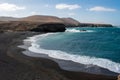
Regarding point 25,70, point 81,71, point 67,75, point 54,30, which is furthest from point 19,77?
point 54,30

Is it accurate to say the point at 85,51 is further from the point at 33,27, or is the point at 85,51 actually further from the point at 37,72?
the point at 33,27

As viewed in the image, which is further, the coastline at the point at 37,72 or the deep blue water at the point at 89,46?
the deep blue water at the point at 89,46

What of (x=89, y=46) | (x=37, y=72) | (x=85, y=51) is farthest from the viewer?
(x=89, y=46)

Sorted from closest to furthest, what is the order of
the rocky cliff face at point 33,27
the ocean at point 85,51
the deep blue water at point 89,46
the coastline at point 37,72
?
the coastline at point 37,72
the ocean at point 85,51
the deep blue water at point 89,46
the rocky cliff face at point 33,27

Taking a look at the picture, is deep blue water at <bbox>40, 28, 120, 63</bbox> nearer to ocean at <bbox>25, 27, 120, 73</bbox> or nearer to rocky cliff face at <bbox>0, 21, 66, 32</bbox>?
ocean at <bbox>25, 27, 120, 73</bbox>

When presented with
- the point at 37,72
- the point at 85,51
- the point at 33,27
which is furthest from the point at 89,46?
the point at 33,27

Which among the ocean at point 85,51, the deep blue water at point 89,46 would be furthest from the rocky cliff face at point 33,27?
the ocean at point 85,51

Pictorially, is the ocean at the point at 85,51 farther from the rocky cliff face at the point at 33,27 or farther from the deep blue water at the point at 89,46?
the rocky cliff face at the point at 33,27

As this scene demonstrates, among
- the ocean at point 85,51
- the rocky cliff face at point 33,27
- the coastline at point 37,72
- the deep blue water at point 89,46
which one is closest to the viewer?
the coastline at point 37,72

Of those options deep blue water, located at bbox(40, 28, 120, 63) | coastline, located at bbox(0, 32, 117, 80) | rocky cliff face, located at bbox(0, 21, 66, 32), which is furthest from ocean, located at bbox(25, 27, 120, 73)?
rocky cliff face, located at bbox(0, 21, 66, 32)

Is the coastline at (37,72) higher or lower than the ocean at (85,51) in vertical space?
higher

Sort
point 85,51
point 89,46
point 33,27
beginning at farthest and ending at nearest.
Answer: point 33,27
point 89,46
point 85,51

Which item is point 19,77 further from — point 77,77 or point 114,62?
point 114,62

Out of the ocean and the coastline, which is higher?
the coastline
